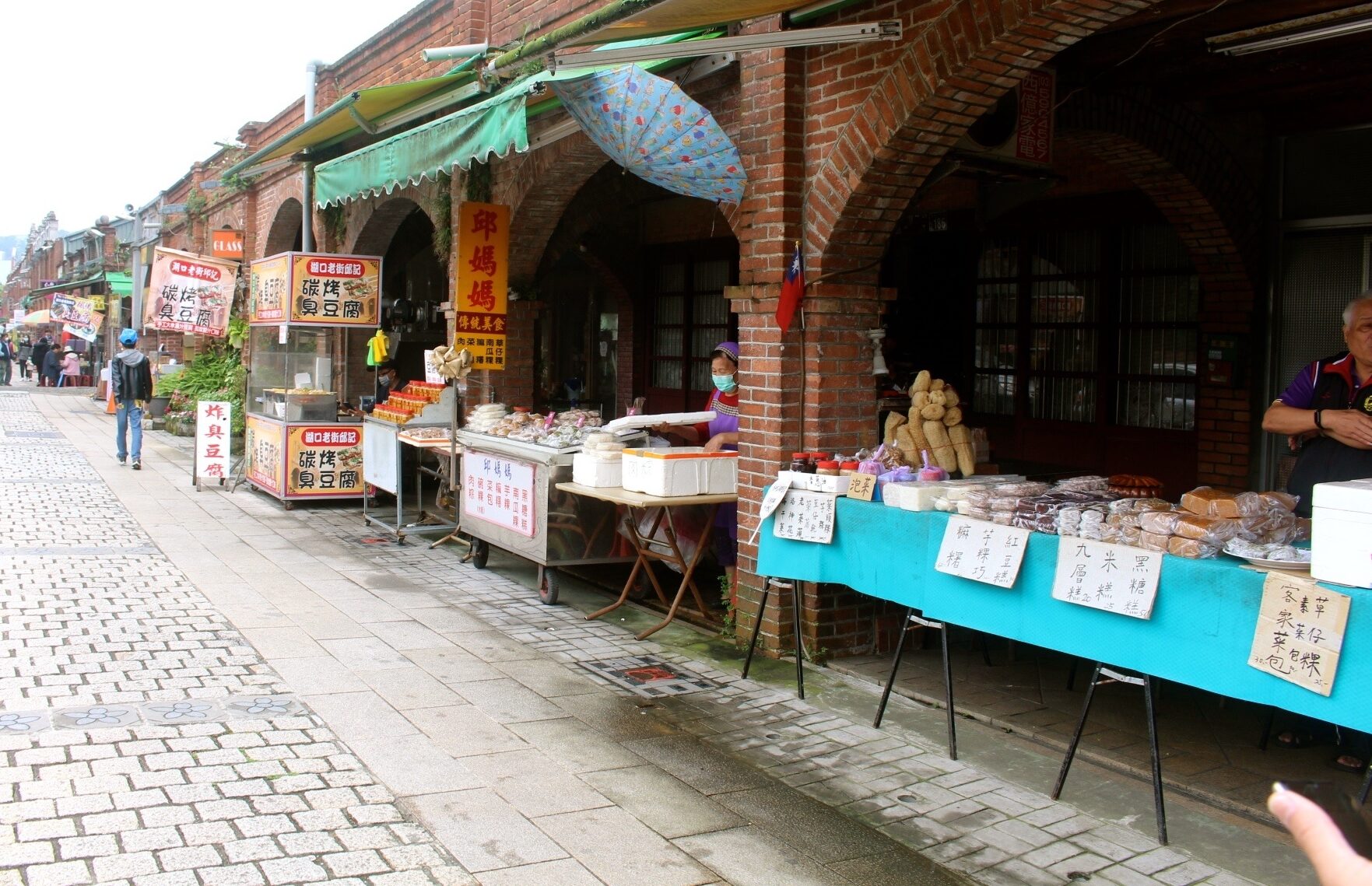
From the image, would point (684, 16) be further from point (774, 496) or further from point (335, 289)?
point (335, 289)

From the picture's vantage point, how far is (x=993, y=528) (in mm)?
4910

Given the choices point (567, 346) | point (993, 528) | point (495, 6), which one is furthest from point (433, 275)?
point (993, 528)

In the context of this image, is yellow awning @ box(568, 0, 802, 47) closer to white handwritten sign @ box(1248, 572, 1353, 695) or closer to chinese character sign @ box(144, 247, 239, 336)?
white handwritten sign @ box(1248, 572, 1353, 695)

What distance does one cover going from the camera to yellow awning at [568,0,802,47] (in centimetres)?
564

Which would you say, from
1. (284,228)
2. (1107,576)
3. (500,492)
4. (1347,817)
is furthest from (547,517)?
(284,228)

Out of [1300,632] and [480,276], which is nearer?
[1300,632]

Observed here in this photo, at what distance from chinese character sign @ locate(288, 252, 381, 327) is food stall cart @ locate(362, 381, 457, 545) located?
1.16 metres

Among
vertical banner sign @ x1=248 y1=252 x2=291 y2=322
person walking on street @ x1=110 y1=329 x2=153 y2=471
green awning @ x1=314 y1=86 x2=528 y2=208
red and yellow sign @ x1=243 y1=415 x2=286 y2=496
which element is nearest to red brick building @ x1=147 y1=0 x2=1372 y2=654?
green awning @ x1=314 y1=86 x2=528 y2=208

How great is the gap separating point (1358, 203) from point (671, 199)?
845 centimetres

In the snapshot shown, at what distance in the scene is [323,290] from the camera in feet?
39.1

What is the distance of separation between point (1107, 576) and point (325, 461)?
9.36 meters

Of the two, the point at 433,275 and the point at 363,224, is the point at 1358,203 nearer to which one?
the point at 363,224

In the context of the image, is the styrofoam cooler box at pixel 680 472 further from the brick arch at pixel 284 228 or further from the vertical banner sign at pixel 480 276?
the brick arch at pixel 284 228

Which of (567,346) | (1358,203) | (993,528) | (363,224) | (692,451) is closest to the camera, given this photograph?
(993,528)
